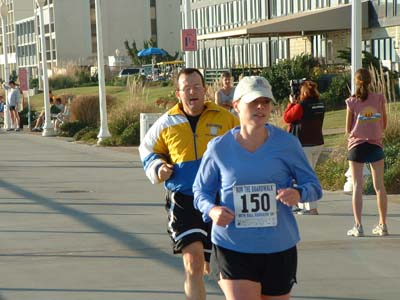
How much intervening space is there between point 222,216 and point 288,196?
0.38 metres

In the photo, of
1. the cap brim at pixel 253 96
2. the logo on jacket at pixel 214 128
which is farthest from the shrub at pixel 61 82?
the cap brim at pixel 253 96

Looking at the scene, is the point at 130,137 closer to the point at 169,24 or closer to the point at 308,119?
the point at 308,119

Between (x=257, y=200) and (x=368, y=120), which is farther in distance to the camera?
(x=368, y=120)

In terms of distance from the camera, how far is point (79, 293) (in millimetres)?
8328

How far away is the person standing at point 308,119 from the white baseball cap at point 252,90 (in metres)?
6.84

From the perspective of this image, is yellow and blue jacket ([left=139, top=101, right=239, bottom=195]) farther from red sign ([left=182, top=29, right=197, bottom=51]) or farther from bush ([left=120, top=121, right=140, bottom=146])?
bush ([left=120, top=121, right=140, bottom=146])

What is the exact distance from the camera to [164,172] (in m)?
6.66

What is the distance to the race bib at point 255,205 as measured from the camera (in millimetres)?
5281

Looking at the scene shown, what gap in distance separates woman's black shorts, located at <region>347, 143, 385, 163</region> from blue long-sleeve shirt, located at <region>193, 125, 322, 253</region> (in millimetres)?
5054

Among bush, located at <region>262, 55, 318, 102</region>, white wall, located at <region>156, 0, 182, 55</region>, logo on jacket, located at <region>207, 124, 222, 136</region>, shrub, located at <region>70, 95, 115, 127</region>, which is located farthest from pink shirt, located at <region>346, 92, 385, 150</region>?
white wall, located at <region>156, 0, 182, 55</region>

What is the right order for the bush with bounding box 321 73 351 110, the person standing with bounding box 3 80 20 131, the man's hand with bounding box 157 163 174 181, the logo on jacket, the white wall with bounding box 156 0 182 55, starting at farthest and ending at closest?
the white wall with bounding box 156 0 182 55
the person standing with bounding box 3 80 20 131
the bush with bounding box 321 73 351 110
the logo on jacket
the man's hand with bounding box 157 163 174 181

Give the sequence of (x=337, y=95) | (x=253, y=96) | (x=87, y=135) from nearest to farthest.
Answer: (x=253, y=96) < (x=87, y=135) < (x=337, y=95)

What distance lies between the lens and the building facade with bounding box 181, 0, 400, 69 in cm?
4362

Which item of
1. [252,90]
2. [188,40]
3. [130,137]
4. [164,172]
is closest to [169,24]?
[130,137]
